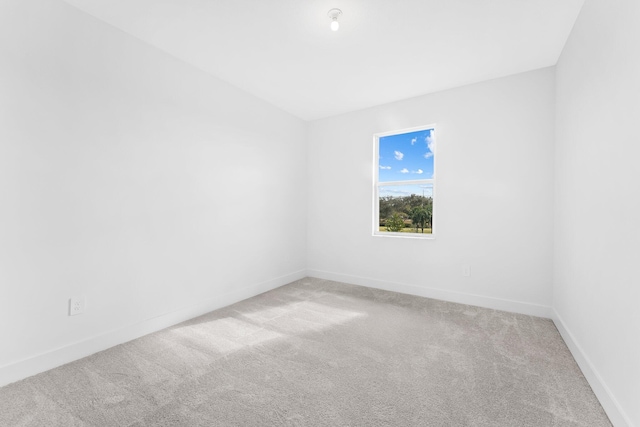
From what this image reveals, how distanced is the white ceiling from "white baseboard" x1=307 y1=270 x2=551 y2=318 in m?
2.48

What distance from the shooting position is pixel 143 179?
2.41 meters

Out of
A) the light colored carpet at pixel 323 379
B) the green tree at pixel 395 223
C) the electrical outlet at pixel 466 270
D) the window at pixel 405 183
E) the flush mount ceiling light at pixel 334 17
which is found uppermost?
the flush mount ceiling light at pixel 334 17

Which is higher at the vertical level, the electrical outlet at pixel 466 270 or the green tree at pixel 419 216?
the green tree at pixel 419 216

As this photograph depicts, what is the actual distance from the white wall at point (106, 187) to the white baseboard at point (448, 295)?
150 cm

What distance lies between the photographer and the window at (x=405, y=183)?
362cm

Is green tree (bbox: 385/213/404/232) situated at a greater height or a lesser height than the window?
lesser

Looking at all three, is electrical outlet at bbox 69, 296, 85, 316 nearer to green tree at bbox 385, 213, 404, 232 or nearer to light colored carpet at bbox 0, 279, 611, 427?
light colored carpet at bbox 0, 279, 611, 427

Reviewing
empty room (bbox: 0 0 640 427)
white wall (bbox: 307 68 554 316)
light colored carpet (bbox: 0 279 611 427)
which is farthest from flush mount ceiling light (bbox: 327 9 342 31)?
light colored carpet (bbox: 0 279 611 427)

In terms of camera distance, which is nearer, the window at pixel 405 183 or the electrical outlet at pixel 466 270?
the electrical outlet at pixel 466 270

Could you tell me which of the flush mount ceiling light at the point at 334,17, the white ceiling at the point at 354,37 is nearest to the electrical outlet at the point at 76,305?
the white ceiling at the point at 354,37

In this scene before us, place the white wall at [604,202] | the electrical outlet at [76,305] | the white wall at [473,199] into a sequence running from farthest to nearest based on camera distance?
the white wall at [473,199]
the electrical outlet at [76,305]
the white wall at [604,202]

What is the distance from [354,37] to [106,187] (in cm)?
239

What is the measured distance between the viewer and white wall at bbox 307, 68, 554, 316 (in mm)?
2834

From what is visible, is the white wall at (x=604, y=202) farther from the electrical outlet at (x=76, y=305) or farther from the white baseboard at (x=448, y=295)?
the electrical outlet at (x=76, y=305)
